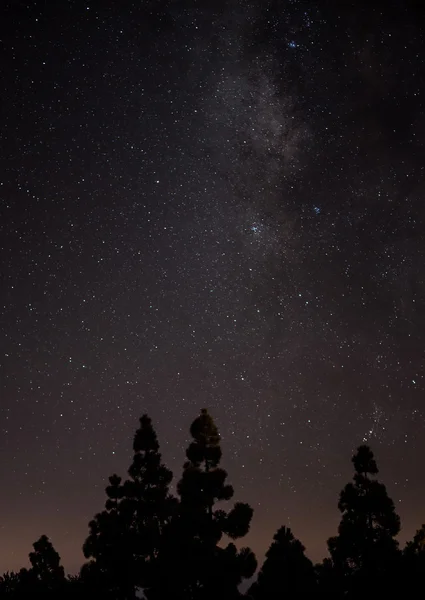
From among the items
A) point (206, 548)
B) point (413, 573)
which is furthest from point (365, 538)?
point (206, 548)

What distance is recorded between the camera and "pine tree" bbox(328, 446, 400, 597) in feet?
77.6

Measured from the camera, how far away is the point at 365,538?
24.5m

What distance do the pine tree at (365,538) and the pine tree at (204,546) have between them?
5.74m

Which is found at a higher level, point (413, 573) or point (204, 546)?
point (204, 546)

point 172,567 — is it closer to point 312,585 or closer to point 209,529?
point 209,529

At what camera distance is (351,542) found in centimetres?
2444

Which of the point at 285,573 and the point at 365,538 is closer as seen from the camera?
the point at 365,538

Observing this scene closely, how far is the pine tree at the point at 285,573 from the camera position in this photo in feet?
88.4

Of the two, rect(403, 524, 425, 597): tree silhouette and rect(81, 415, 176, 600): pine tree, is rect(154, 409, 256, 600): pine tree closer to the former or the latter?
rect(81, 415, 176, 600): pine tree

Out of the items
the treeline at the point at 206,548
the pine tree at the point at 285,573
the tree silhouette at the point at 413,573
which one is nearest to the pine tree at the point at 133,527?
the treeline at the point at 206,548

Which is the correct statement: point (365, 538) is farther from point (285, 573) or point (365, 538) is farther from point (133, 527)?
point (133, 527)

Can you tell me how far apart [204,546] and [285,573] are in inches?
375

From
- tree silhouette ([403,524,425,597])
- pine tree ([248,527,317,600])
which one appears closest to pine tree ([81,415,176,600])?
pine tree ([248,527,317,600])

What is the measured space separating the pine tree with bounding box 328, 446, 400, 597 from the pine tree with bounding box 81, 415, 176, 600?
8.30 metres
